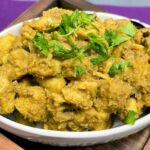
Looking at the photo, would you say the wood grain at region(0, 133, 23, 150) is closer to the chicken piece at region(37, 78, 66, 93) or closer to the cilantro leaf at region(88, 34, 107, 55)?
the chicken piece at region(37, 78, 66, 93)

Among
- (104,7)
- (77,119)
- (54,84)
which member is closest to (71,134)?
(77,119)

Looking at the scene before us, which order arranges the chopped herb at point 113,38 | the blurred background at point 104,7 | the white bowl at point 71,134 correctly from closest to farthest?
the white bowl at point 71,134 < the chopped herb at point 113,38 < the blurred background at point 104,7

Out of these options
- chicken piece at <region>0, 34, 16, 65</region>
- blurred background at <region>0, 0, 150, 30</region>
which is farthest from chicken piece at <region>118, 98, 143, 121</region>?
blurred background at <region>0, 0, 150, 30</region>

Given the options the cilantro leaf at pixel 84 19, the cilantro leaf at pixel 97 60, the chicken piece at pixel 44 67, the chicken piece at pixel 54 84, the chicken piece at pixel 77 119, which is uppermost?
the cilantro leaf at pixel 84 19

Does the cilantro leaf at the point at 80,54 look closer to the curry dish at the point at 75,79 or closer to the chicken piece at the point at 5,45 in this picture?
the curry dish at the point at 75,79

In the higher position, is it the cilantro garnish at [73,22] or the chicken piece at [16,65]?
the cilantro garnish at [73,22]

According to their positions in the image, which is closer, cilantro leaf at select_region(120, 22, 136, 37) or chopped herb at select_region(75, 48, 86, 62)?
chopped herb at select_region(75, 48, 86, 62)

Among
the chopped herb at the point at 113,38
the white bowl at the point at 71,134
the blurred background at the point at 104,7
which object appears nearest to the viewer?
the white bowl at the point at 71,134

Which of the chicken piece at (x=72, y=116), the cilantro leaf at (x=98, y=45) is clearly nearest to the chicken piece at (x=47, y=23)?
the cilantro leaf at (x=98, y=45)
